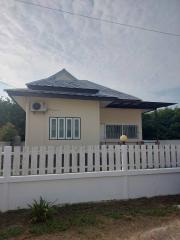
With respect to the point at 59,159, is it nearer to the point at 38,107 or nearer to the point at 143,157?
the point at 143,157

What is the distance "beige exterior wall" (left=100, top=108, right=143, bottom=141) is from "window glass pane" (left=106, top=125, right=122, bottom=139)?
0.32 metres

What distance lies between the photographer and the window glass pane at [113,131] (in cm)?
1177

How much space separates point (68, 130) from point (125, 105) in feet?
15.3

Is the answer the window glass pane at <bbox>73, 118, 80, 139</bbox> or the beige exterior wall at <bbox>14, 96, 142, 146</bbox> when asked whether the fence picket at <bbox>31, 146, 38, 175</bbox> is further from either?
the window glass pane at <bbox>73, 118, 80, 139</bbox>

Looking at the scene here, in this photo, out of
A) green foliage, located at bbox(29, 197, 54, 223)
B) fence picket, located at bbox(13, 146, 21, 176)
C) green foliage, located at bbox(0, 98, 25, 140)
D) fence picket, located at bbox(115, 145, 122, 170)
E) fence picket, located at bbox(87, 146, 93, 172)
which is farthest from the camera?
green foliage, located at bbox(0, 98, 25, 140)

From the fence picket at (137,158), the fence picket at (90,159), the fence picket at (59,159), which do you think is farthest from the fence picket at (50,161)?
the fence picket at (137,158)

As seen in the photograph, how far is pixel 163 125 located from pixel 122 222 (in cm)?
1910

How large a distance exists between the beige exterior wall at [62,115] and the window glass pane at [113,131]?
8.30 feet

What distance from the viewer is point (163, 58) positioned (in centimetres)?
926

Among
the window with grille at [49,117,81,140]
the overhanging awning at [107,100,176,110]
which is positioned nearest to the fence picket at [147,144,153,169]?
the window with grille at [49,117,81,140]

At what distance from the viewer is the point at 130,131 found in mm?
12109

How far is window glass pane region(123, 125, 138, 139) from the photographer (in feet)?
39.5

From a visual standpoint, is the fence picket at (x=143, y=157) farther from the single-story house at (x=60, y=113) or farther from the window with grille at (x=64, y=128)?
the window with grille at (x=64, y=128)

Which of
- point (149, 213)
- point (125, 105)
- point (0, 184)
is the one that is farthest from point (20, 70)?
point (149, 213)
